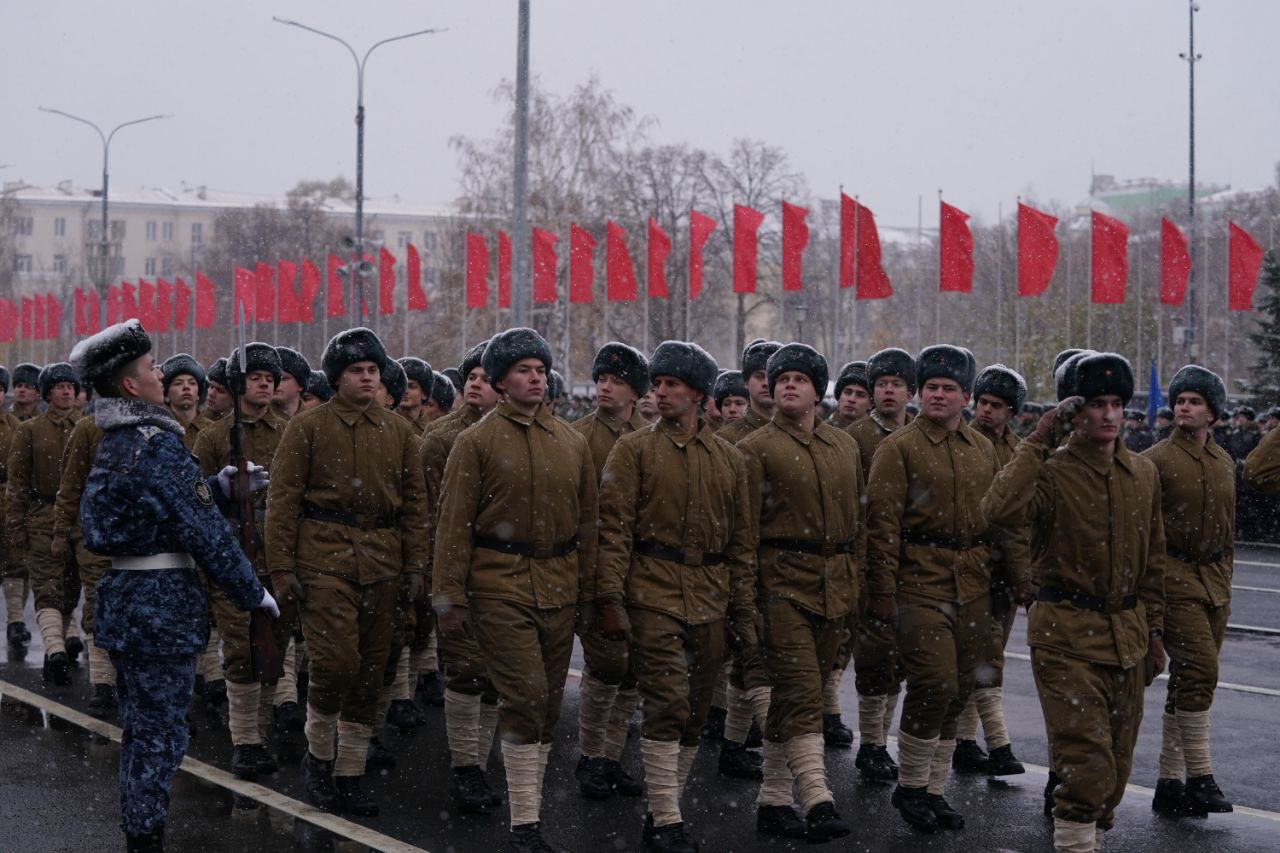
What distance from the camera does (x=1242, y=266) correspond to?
27047mm

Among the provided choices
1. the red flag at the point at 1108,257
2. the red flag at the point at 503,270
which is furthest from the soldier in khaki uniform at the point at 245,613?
the red flag at the point at 503,270

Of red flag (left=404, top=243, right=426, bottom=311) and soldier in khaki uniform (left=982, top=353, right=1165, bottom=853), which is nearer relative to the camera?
soldier in khaki uniform (left=982, top=353, right=1165, bottom=853)

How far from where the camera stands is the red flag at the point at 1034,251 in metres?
27.5

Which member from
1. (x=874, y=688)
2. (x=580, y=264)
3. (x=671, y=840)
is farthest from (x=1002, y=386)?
(x=580, y=264)

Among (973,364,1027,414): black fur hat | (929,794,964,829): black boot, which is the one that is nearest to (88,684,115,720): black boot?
(929,794,964,829): black boot

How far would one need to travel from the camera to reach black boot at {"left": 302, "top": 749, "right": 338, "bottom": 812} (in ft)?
24.5

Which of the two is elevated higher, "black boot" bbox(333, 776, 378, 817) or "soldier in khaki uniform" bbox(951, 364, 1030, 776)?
"soldier in khaki uniform" bbox(951, 364, 1030, 776)

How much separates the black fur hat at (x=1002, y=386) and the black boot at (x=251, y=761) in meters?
4.00

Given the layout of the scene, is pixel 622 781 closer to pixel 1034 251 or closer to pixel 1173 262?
pixel 1034 251

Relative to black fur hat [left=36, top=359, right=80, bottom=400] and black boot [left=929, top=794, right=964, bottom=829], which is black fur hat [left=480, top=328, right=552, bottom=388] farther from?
black fur hat [left=36, top=359, right=80, bottom=400]

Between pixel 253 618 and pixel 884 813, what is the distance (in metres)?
3.06

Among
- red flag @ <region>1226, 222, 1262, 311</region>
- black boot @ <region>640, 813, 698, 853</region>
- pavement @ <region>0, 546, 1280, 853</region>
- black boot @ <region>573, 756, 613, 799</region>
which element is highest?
red flag @ <region>1226, 222, 1262, 311</region>

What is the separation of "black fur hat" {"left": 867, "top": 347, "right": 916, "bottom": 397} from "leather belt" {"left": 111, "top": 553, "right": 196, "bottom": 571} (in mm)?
4438

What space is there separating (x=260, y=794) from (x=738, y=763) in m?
2.36
